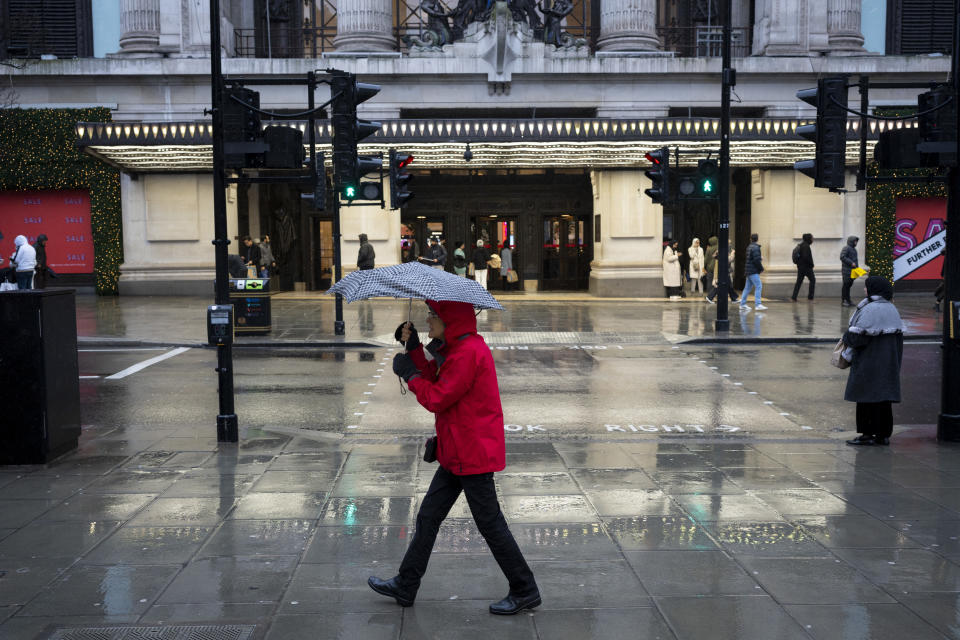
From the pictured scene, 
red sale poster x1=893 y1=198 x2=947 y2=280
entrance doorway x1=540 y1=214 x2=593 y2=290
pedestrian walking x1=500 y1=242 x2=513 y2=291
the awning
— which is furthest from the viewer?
entrance doorway x1=540 y1=214 x2=593 y2=290

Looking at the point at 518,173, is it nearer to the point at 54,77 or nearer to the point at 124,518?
the point at 54,77

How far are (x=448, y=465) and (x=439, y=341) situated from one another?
0.64 m

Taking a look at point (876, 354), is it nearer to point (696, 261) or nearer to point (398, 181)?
point (398, 181)

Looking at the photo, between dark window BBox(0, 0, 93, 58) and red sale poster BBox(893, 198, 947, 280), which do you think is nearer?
dark window BBox(0, 0, 93, 58)

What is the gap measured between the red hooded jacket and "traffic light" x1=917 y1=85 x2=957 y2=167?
638 cm

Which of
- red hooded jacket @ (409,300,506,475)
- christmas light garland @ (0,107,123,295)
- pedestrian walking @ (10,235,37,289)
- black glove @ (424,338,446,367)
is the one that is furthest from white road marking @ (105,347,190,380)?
christmas light garland @ (0,107,123,295)

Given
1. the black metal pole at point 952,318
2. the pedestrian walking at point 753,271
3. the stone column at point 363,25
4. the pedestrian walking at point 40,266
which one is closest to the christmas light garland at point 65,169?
the pedestrian walking at point 40,266

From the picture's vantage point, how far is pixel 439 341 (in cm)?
491

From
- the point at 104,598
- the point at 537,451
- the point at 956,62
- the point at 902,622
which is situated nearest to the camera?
the point at 902,622

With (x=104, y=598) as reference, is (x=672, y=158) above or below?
above

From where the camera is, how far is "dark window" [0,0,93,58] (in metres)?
30.1

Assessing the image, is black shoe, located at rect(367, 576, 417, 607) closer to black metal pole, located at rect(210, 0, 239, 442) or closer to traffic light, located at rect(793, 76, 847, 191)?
black metal pole, located at rect(210, 0, 239, 442)

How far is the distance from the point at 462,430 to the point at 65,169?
28.5 m

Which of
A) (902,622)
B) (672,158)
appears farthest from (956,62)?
(672,158)
